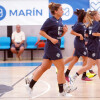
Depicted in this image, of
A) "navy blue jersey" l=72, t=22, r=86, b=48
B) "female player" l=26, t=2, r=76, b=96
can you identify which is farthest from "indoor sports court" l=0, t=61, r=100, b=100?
"navy blue jersey" l=72, t=22, r=86, b=48

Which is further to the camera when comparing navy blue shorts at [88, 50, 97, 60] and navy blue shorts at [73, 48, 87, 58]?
navy blue shorts at [73, 48, 87, 58]

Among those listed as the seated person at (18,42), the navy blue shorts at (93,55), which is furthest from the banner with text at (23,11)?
the navy blue shorts at (93,55)

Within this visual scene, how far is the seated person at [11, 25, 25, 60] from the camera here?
11.3 m

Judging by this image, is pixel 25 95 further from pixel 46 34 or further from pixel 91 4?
pixel 91 4

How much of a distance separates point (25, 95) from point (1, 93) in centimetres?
48

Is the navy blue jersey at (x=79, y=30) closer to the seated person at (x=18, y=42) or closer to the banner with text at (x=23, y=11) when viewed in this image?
the banner with text at (x=23, y=11)

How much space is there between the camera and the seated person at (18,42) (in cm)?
1126

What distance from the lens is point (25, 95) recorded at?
4.50m

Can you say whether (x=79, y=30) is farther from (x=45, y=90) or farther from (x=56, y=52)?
(x=56, y=52)

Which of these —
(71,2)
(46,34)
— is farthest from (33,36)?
(46,34)

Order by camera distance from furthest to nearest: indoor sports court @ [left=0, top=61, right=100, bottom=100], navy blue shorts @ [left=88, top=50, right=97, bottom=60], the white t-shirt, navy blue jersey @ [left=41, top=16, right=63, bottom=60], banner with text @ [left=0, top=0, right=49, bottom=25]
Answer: the white t-shirt, banner with text @ [left=0, top=0, right=49, bottom=25], navy blue shorts @ [left=88, top=50, right=97, bottom=60], indoor sports court @ [left=0, top=61, right=100, bottom=100], navy blue jersey @ [left=41, top=16, right=63, bottom=60]

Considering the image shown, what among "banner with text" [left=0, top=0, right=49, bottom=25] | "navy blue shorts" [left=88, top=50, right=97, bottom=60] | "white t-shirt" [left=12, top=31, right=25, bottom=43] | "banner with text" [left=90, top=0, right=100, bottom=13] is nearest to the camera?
"navy blue shorts" [left=88, top=50, right=97, bottom=60]

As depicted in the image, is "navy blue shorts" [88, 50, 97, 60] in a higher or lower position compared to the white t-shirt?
lower

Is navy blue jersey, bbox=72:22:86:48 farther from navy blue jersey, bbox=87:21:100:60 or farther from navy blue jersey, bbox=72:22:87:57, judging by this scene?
navy blue jersey, bbox=87:21:100:60
